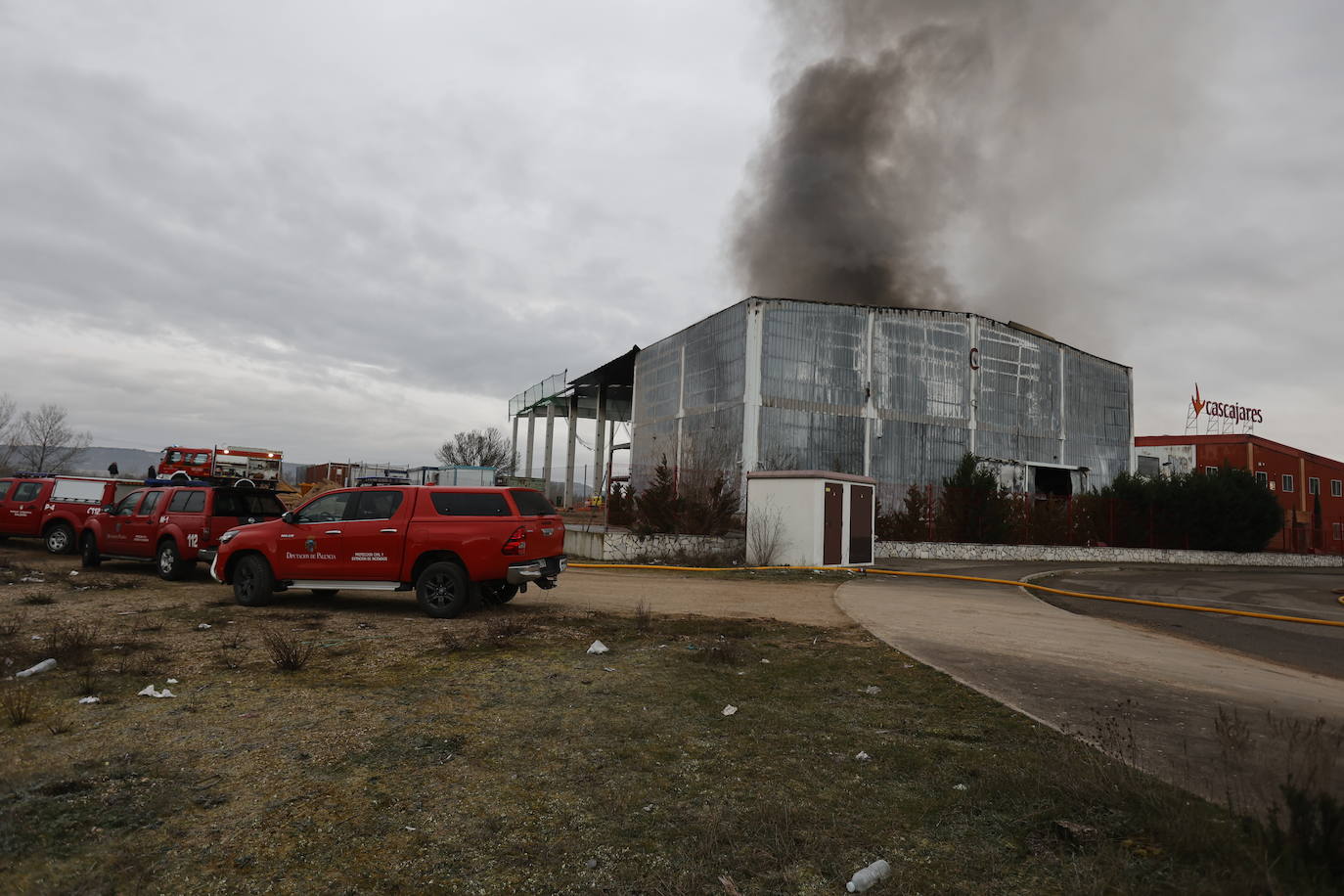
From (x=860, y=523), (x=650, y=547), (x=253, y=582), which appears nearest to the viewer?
(x=253, y=582)

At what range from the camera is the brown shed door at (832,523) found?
19859 mm

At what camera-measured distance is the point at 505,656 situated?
7.71 metres

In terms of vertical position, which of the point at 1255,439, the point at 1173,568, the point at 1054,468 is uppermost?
the point at 1255,439

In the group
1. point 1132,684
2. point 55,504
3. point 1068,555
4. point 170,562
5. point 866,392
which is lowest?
point 1132,684

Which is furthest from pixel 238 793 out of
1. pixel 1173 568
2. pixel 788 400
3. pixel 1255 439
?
pixel 1255 439

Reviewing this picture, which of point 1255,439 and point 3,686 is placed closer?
point 3,686

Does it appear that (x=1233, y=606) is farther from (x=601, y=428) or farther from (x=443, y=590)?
(x=601, y=428)

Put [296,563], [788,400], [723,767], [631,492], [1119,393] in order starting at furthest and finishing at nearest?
[1119,393], [788,400], [631,492], [296,563], [723,767]

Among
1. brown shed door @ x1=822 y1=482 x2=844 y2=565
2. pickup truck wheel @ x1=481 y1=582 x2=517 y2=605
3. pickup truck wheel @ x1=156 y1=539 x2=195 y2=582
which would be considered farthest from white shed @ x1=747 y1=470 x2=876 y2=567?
pickup truck wheel @ x1=156 y1=539 x2=195 y2=582

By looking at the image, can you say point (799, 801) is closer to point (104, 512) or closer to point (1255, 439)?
point (104, 512)

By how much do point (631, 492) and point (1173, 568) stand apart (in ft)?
74.8

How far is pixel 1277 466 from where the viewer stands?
56.0 meters

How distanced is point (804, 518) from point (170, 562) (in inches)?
562

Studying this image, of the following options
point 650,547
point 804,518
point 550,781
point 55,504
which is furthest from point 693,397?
point 550,781
